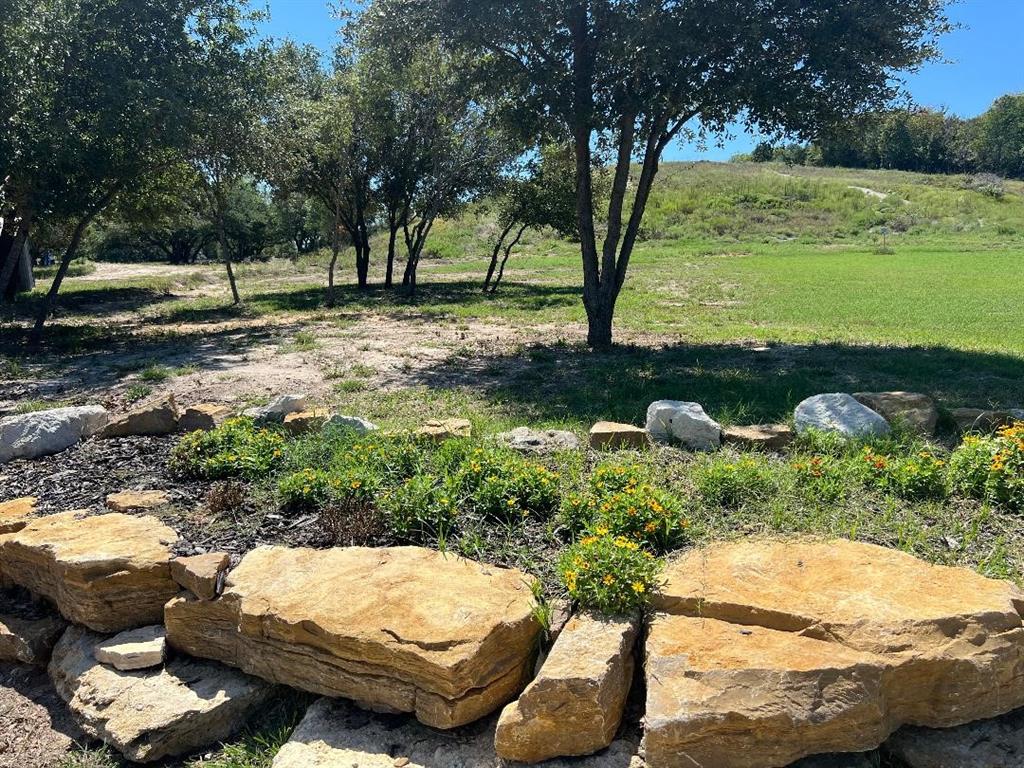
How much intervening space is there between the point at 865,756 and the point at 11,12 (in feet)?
50.2

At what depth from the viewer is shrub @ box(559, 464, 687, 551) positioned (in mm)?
3703

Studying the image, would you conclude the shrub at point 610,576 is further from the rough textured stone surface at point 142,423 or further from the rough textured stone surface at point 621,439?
the rough textured stone surface at point 142,423

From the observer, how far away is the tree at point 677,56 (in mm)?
9430

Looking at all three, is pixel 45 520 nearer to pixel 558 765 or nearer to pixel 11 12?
pixel 558 765

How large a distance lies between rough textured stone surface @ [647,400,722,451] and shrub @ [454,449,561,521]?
1.27m

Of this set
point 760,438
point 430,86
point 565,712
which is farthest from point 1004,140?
point 565,712

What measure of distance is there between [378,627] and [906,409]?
4.29m

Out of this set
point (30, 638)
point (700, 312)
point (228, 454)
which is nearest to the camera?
point (30, 638)

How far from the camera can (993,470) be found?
411cm

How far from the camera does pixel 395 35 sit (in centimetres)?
1113

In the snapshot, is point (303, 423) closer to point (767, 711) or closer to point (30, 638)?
point (30, 638)

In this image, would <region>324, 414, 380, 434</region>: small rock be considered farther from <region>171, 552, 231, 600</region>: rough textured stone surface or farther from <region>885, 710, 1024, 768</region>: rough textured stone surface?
<region>885, 710, 1024, 768</region>: rough textured stone surface

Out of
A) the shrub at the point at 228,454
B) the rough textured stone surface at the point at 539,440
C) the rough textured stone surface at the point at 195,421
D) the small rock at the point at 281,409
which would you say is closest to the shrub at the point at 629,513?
the rough textured stone surface at the point at 539,440

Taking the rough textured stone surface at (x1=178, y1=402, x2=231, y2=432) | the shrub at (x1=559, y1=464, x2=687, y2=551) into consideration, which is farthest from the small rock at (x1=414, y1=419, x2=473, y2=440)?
the rough textured stone surface at (x1=178, y1=402, x2=231, y2=432)
